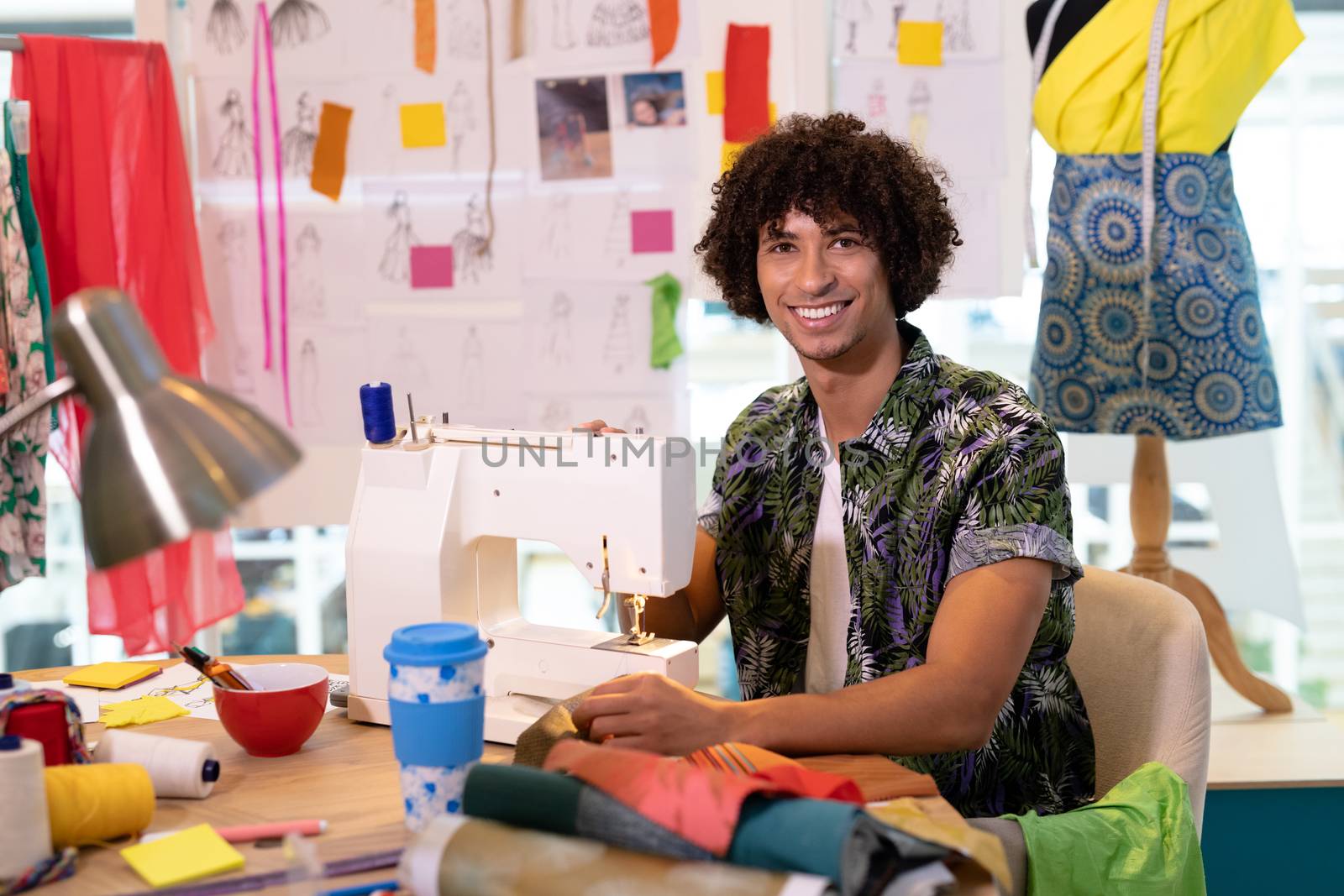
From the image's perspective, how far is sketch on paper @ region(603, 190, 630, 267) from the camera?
314 centimetres

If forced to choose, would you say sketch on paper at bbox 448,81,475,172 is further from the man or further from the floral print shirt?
the floral print shirt

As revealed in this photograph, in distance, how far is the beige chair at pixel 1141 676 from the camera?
158 centimetres

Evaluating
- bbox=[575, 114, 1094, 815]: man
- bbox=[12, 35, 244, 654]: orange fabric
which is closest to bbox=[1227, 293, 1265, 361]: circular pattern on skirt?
bbox=[575, 114, 1094, 815]: man

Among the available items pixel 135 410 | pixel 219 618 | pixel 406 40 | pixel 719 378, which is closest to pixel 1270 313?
pixel 719 378

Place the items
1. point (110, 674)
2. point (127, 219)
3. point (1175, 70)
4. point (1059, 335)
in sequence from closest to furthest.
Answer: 1. point (110, 674)
2. point (1175, 70)
3. point (1059, 335)
4. point (127, 219)

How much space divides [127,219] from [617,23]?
1.26m

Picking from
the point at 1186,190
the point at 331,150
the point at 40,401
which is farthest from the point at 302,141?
the point at 40,401

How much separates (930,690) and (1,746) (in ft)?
3.07

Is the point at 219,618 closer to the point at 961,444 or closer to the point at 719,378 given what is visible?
the point at 719,378

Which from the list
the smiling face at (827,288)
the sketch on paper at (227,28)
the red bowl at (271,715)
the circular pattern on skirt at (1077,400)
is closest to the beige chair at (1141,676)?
the smiling face at (827,288)

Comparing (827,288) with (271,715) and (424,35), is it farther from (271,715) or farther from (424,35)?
(424,35)

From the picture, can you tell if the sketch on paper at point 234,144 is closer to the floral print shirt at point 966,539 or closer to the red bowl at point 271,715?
the floral print shirt at point 966,539

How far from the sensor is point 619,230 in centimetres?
315

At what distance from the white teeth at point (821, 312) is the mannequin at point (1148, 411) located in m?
0.94
